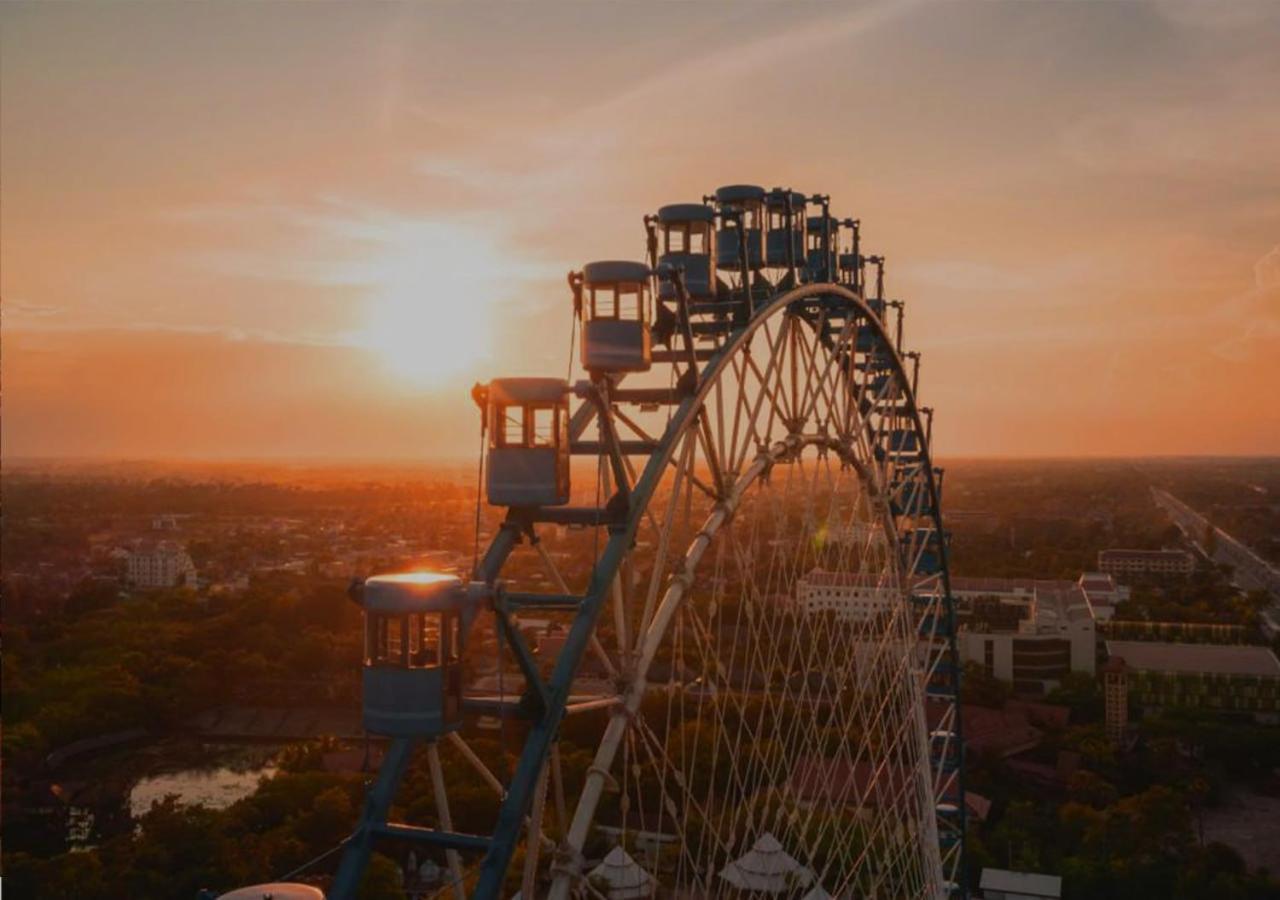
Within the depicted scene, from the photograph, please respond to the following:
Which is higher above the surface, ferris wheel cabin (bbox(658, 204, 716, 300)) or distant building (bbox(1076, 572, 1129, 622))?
ferris wheel cabin (bbox(658, 204, 716, 300))

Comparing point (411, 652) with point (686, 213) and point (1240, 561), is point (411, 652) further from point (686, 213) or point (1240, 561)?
point (1240, 561)

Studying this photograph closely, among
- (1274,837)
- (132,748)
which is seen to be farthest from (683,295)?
(132,748)

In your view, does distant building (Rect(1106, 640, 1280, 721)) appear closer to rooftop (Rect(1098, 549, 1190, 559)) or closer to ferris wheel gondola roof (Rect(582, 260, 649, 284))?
ferris wheel gondola roof (Rect(582, 260, 649, 284))

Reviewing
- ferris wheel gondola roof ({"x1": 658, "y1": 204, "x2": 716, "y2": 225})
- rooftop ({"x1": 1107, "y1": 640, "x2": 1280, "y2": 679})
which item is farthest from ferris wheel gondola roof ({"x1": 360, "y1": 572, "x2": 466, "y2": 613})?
rooftop ({"x1": 1107, "y1": 640, "x2": 1280, "y2": 679})

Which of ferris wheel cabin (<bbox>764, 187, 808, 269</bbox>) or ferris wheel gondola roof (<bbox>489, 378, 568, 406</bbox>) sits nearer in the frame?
ferris wheel gondola roof (<bbox>489, 378, 568, 406</bbox>)

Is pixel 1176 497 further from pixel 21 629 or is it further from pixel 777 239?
pixel 777 239

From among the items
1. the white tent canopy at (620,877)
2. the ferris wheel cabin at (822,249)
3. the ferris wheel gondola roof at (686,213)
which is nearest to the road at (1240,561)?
the white tent canopy at (620,877)

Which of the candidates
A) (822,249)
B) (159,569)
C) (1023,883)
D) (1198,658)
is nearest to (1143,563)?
(1198,658)
